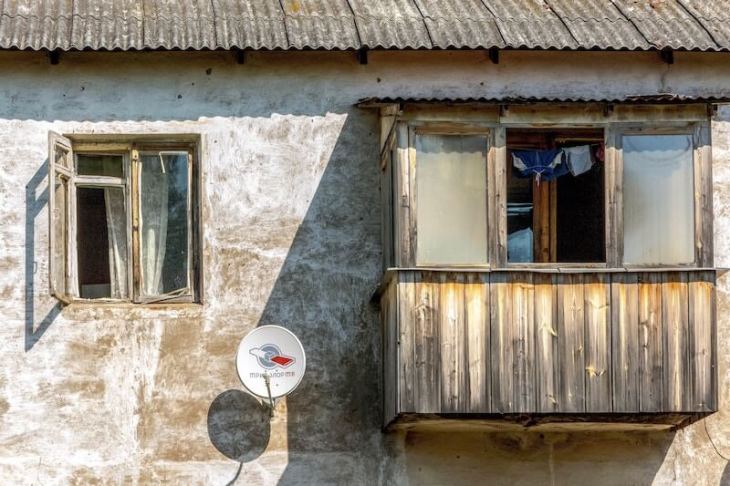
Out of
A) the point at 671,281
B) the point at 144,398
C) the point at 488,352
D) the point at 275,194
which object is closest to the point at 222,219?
the point at 275,194

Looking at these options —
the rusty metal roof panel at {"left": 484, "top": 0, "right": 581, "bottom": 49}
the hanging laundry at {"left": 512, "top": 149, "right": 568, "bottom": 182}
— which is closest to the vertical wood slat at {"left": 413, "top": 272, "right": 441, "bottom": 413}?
the hanging laundry at {"left": 512, "top": 149, "right": 568, "bottom": 182}

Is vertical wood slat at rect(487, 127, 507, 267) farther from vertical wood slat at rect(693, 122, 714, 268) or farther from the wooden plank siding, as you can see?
vertical wood slat at rect(693, 122, 714, 268)

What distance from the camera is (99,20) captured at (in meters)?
19.4

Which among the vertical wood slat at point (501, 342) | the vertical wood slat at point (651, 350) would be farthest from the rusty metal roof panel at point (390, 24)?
the vertical wood slat at point (651, 350)

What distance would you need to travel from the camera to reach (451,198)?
18.3 m

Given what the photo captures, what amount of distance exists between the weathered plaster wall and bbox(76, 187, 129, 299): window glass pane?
0.49 m

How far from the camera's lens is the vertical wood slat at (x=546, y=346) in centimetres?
1791

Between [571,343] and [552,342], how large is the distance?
0.17 metres

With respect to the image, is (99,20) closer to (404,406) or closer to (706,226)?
(404,406)

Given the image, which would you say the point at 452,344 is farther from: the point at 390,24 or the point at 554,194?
the point at 390,24

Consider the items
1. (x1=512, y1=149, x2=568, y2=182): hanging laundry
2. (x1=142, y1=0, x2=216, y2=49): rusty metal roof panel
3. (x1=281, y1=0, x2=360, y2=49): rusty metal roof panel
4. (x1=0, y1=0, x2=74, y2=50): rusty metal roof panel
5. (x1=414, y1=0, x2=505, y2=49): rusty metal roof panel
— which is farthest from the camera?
(x1=414, y1=0, x2=505, y2=49): rusty metal roof panel

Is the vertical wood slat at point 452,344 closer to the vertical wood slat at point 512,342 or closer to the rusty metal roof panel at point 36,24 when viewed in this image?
the vertical wood slat at point 512,342

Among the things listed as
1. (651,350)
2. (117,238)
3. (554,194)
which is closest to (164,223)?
(117,238)

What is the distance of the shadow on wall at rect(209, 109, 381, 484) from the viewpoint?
18.7 meters
